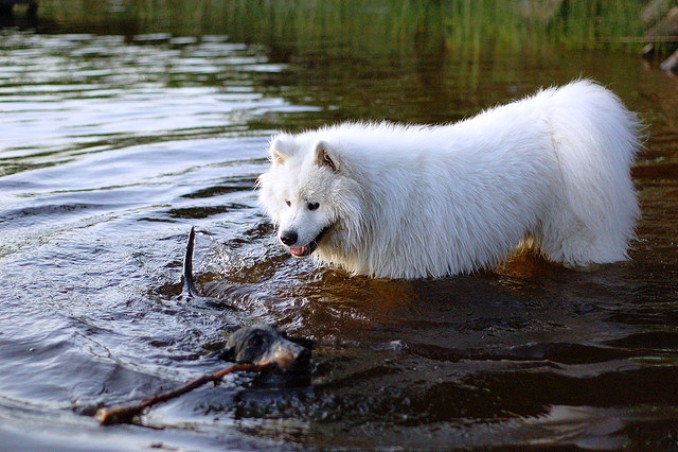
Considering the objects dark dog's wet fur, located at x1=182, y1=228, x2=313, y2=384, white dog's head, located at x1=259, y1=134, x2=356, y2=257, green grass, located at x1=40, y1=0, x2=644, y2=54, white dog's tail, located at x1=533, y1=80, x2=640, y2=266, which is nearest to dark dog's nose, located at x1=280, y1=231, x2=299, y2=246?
white dog's head, located at x1=259, y1=134, x2=356, y2=257

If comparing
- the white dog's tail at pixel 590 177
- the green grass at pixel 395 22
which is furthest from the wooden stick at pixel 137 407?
the green grass at pixel 395 22

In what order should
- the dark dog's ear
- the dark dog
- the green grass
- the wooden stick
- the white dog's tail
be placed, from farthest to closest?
the green grass
the white dog's tail
the dark dog's ear
the dark dog
the wooden stick

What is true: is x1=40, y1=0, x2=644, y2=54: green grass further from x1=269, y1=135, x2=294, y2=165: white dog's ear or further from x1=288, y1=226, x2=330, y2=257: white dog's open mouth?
x1=288, y1=226, x2=330, y2=257: white dog's open mouth

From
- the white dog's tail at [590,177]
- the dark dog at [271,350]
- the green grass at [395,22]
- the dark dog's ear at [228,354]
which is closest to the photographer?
the dark dog at [271,350]

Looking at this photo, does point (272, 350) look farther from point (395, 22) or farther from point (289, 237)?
point (395, 22)

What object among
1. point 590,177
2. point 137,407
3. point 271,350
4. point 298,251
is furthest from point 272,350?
point 590,177

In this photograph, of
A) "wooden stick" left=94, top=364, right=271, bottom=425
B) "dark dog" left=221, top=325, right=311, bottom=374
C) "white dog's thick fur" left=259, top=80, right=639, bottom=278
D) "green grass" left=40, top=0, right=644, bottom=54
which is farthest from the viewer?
"green grass" left=40, top=0, right=644, bottom=54

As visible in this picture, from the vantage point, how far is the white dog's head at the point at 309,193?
5383mm

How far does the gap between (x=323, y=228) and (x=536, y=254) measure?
1923mm

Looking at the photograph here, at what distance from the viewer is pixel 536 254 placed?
254 inches

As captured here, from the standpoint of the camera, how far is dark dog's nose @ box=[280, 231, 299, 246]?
5348mm

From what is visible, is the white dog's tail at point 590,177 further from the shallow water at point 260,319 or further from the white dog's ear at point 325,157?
the white dog's ear at point 325,157

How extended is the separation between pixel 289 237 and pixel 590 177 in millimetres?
2226

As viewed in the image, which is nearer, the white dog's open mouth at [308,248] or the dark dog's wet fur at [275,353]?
the dark dog's wet fur at [275,353]
